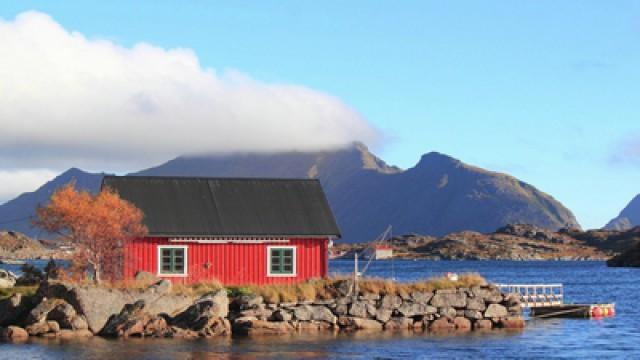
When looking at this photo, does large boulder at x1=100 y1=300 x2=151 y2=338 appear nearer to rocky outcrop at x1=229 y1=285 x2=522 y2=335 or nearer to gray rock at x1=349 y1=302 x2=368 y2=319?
rocky outcrop at x1=229 y1=285 x2=522 y2=335

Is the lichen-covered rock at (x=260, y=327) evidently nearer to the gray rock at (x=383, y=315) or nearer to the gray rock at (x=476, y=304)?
the gray rock at (x=383, y=315)

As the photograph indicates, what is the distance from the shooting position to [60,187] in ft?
167

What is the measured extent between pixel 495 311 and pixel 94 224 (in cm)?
1934

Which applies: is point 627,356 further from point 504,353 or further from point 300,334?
point 300,334

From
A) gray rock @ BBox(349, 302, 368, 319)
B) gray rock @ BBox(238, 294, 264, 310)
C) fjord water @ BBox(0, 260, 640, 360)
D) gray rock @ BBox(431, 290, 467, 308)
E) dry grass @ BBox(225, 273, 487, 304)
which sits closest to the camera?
fjord water @ BBox(0, 260, 640, 360)

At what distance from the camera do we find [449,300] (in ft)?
161

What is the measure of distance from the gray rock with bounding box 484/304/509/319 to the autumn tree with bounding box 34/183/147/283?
16.9 metres

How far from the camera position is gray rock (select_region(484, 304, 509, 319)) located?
49688 millimetres

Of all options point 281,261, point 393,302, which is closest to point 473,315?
point 393,302

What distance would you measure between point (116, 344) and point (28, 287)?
1003 centimetres

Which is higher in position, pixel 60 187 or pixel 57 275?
pixel 60 187

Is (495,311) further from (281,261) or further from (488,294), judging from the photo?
(281,261)

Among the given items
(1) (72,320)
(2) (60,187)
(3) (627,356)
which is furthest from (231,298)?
(3) (627,356)

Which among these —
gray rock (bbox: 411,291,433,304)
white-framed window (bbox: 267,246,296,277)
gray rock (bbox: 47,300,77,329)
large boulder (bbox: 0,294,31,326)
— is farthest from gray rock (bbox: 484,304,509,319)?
large boulder (bbox: 0,294,31,326)
